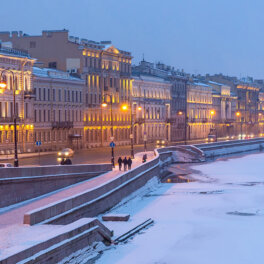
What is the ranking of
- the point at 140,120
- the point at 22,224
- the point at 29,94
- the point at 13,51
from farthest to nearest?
the point at 140,120
the point at 29,94
the point at 13,51
the point at 22,224

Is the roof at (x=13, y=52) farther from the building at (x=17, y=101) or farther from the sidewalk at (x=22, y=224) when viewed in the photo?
the sidewalk at (x=22, y=224)

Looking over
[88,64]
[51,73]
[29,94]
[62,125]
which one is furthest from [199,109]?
[29,94]

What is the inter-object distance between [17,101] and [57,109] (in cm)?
1092

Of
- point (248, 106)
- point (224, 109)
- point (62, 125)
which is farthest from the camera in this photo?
point (248, 106)

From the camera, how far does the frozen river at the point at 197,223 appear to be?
30.7m

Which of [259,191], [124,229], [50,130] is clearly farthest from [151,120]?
[124,229]

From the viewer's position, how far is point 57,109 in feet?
282

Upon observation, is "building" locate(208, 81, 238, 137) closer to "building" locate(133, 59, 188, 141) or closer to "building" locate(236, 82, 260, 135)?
"building" locate(236, 82, 260, 135)

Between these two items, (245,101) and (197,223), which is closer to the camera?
(197,223)

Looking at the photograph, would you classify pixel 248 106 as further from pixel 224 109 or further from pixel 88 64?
pixel 88 64

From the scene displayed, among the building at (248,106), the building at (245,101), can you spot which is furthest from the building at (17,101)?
the building at (248,106)

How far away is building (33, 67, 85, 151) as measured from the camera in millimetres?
80812

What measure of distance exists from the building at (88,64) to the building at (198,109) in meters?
37.3

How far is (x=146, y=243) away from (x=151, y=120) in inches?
3320
